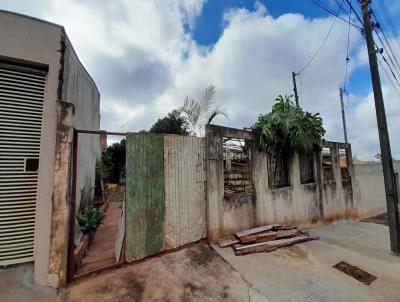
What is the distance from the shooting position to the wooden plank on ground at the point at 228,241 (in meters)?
4.81

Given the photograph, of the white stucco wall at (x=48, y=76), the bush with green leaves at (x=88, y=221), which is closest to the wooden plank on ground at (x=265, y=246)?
the bush with green leaves at (x=88, y=221)

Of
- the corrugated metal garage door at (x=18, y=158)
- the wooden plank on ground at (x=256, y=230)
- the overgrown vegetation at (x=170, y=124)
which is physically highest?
the overgrown vegetation at (x=170, y=124)

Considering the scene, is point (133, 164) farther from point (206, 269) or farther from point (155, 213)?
point (206, 269)

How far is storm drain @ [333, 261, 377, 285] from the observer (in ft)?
13.8

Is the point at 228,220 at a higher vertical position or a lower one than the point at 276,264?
higher

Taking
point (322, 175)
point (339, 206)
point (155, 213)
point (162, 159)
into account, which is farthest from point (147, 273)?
point (339, 206)

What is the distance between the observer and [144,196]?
4.16m

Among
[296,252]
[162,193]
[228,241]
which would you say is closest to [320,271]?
[296,252]

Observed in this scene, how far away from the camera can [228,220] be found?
519 centimetres

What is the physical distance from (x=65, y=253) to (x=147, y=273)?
1.36 m

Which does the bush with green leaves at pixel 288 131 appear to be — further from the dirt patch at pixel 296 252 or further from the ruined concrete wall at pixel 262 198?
the dirt patch at pixel 296 252

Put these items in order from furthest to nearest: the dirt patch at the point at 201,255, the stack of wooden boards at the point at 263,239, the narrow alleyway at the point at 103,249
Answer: the stack of wooden boards at the point at 263,239 < the dirt patch at the point at 201,255 < the narrow alleyway at the point at 103,249

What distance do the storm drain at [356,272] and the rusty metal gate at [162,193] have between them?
119 inches

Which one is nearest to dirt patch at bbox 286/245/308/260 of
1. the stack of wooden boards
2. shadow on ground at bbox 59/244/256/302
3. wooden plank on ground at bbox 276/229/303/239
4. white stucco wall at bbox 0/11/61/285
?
the stack of wooden boards
